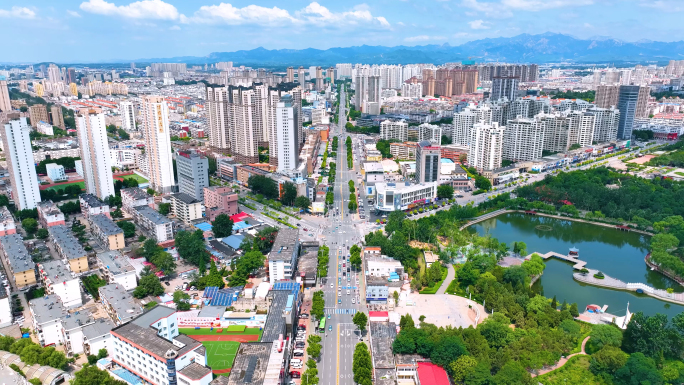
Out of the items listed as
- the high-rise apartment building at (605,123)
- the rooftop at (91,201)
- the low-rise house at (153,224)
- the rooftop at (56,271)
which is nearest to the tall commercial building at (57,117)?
the rooftop at (91,201)

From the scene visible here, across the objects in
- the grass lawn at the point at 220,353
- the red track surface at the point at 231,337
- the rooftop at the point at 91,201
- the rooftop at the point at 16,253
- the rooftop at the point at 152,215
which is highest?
the rooftop at the point at 91,201

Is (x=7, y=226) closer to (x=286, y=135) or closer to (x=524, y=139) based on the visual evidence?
(x=286, y=135)

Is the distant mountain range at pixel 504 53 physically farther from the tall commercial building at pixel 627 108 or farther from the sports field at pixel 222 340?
the sports field at pixel 222 340

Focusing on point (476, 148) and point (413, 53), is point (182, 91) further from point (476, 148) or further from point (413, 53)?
point (413, 53)

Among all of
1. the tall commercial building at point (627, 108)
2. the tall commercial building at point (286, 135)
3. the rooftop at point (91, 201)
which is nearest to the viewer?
the rooftop at point (91, 201)

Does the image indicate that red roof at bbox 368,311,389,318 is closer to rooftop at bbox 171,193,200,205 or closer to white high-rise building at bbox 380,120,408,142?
rooftop at bbox 171,193,200,205

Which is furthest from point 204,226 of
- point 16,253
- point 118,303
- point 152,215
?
point 118,303
